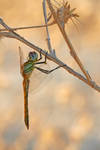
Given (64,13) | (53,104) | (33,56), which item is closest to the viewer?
(64,13)

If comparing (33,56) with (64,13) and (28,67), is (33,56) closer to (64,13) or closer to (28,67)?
(28,67)

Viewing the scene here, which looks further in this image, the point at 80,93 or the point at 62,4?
the point at 80,93

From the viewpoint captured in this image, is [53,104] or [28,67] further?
[53,104]

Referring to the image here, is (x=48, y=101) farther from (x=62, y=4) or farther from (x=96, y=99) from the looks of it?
(x=62, y=4)

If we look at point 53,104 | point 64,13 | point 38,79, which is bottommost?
point 53,104

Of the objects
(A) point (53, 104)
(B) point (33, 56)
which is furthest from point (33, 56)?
(A) point (53, 104)

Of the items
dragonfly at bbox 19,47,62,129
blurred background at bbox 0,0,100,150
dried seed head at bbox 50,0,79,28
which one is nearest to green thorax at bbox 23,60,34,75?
dragonfly at bbox 19,47,62,129

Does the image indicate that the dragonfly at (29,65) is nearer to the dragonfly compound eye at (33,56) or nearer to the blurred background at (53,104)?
the dragonfly compound eye at (33,56)

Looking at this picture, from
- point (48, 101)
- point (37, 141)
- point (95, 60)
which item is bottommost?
point (37, 141)

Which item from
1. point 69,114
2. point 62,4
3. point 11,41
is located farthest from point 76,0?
point 62,4

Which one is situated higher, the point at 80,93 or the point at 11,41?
the point at 11,41
